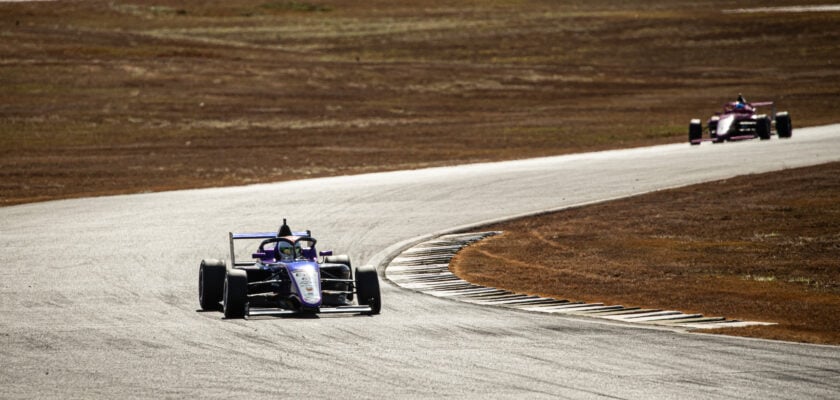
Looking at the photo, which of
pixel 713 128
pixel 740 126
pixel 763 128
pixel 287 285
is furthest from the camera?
pixel 740 126

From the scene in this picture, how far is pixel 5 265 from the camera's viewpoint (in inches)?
977

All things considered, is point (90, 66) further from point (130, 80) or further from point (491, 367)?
point (491, 367)

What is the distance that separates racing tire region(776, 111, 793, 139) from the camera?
174 feet

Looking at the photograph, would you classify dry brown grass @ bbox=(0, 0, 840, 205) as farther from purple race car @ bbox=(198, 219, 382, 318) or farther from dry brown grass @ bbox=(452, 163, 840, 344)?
purple race car @ bbox=(198, 219, 382, 318)

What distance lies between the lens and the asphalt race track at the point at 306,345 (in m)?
13.2

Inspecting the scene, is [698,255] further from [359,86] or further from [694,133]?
[359,86]

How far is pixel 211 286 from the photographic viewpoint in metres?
18.7

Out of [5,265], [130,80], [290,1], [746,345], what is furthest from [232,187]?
[290,1]

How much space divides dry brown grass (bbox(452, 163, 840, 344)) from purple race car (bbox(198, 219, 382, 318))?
395 cm

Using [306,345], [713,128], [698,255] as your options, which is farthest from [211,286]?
[713,128]

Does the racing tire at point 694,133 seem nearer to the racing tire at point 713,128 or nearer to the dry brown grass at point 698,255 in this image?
the racing tire at point 713,128

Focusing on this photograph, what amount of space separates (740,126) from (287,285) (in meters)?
38.8

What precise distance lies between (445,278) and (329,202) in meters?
13.4

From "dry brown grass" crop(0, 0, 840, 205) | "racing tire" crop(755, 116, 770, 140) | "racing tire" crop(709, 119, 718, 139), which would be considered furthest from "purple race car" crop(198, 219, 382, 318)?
"racing tire" crop(755, 116, 770, 140)
